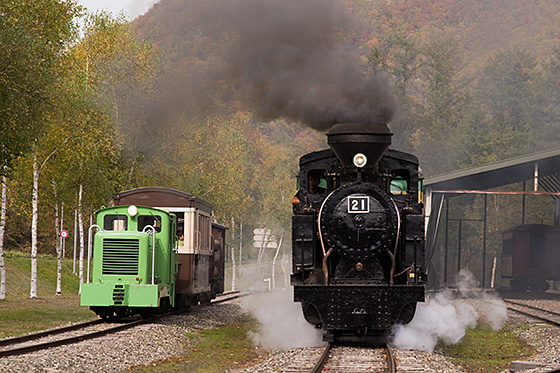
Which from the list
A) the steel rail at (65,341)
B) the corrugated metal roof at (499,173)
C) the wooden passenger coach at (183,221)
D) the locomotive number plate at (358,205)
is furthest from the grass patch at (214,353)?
the corrugated metal roof at (499,173)

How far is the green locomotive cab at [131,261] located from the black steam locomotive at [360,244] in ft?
15.6

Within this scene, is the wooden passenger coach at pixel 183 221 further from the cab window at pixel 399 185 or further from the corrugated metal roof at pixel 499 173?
the corrugated metal roof at pixel 499 173

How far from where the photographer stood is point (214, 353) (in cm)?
1440

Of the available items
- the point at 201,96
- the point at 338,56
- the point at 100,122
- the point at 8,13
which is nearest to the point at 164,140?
the point at 100,122

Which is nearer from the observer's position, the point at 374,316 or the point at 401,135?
the point at 374,316

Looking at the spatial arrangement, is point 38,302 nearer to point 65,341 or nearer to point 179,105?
point 179,105

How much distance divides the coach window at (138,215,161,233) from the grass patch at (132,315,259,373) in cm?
283

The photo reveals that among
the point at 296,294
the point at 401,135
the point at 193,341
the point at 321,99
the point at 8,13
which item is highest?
the point at 401,135

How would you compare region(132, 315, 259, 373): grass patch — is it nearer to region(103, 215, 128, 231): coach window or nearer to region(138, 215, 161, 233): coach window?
region(138, 215, 161, 233): coach window

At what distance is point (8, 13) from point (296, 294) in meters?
11.5

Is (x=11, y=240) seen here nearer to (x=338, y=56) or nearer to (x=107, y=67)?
Result: (x=107, y=67)

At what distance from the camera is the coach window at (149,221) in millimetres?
17688

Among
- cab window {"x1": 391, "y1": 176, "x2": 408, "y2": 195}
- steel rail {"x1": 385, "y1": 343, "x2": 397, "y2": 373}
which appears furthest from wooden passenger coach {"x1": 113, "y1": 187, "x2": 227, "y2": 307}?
steel rail {"x1": 385, "y1": 343, "x2": 397, "y2": 373}

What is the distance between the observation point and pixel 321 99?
1612 cm
